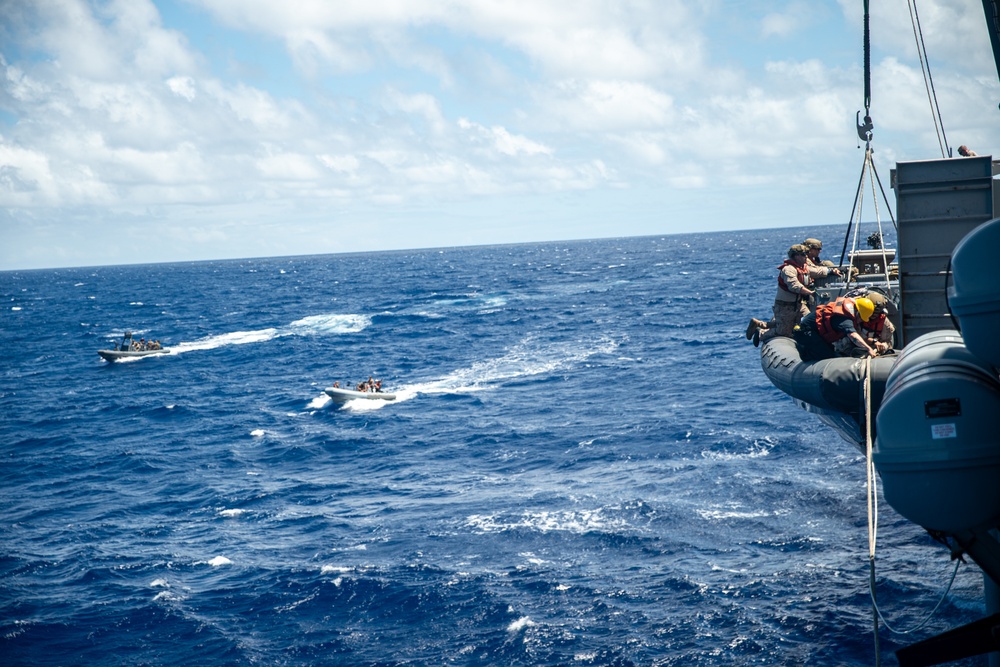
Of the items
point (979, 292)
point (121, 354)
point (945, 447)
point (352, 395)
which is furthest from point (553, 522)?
point (121, 354)

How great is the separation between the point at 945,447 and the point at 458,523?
56.2ft

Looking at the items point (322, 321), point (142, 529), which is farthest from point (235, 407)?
point (322, 321)

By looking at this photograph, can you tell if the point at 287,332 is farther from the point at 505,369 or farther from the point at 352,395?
the point at 352,395

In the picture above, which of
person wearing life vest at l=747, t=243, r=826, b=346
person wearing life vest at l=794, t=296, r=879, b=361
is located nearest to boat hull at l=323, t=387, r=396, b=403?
person wearing life vest at l=747, t=243, r=826, b=346

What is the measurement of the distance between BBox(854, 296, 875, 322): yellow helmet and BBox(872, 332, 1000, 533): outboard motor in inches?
216

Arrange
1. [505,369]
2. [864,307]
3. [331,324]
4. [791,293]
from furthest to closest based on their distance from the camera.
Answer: [331,324], [505,369], [791,293], [864,307]

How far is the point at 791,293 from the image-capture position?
17250 mm

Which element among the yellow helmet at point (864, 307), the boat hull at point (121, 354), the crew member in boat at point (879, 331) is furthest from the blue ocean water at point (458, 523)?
the boat hull at point (121, 354)

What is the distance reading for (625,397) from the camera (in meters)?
39.1

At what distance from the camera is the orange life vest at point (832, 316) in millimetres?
14133

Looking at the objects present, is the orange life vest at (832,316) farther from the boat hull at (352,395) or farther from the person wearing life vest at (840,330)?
the boat hull at (352,395)

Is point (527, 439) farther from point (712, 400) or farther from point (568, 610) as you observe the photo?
point (568, 610)

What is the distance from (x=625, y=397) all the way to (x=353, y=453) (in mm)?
13579

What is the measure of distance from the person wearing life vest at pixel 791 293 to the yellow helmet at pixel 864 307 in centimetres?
227
